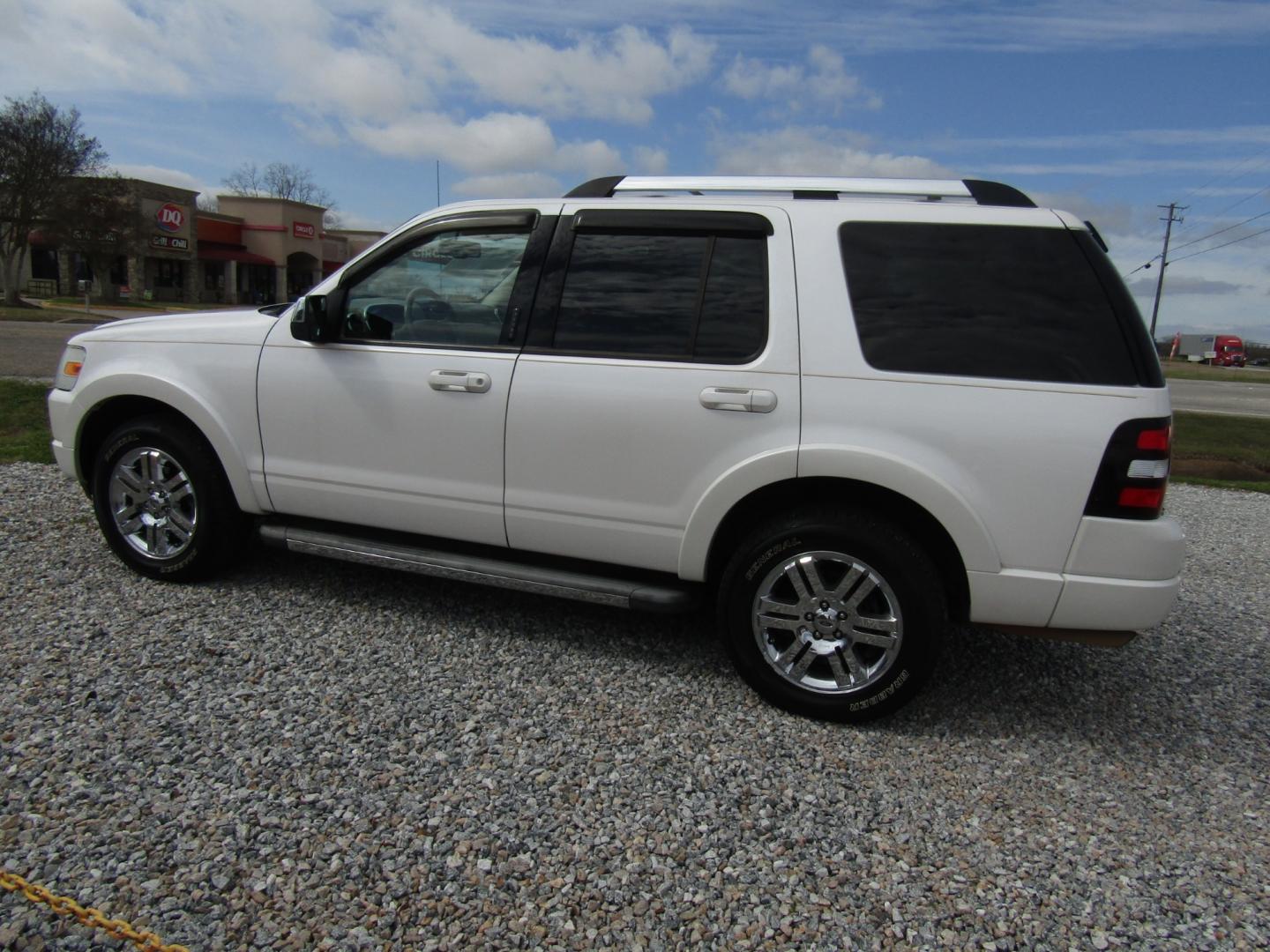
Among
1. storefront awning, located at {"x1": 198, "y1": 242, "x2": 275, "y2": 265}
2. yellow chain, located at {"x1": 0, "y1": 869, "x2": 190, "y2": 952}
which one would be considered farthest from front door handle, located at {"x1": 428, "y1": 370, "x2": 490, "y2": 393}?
storefront awning, located at {"x1": 198, "y1": 242, "x2": 275, "y2": 265}

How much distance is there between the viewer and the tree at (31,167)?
33375 mm

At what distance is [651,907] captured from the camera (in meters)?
2.43

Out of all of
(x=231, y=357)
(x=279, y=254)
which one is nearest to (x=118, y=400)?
(x=231, y=357)

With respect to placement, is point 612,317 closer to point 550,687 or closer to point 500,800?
point 550,687

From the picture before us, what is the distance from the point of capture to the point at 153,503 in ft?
14.8

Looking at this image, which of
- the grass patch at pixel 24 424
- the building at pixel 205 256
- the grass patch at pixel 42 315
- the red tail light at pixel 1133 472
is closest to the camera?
the red tail light at pixel 1133 472

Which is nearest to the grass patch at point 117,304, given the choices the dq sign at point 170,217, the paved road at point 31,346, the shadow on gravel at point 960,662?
the dq sign at point 170,217

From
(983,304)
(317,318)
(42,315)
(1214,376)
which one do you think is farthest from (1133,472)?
(1214,376)

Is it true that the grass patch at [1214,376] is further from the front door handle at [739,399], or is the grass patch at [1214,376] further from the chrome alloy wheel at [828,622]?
the front door handle at [739,399]

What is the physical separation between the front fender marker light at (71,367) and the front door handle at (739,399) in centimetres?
341

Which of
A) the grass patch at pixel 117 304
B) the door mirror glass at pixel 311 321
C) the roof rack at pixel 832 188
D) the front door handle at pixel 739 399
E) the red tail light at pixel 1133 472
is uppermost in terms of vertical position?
the grass patch at pixel 117 304

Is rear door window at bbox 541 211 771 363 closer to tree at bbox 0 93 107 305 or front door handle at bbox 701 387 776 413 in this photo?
front door handle at bbox 701 387 776 413

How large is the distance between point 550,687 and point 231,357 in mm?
2252

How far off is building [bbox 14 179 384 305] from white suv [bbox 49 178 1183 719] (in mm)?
37934
